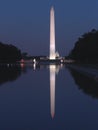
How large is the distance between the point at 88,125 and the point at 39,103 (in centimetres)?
357

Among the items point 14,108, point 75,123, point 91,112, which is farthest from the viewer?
point 14,108

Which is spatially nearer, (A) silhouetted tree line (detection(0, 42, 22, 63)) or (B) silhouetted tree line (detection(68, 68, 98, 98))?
(B) silhouetted tree line (detection(68, 68, 98, 98))

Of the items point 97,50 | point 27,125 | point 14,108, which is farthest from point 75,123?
point 97,50

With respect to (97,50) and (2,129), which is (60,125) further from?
(97,50)

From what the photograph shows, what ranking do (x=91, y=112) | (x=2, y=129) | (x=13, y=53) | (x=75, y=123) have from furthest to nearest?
(x=13, y=53) → (x=91, y=112) → (x=75, y=123) → (x=2, y=129)

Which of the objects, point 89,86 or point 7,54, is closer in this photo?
point 89,86

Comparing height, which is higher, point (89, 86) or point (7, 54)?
point (7, 54)

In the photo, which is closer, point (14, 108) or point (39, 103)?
point (14, 108)

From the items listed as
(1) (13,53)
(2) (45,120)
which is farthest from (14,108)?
(1) (13,53)

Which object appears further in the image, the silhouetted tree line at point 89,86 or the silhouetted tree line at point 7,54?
the silhouetted tree line at point 7,54

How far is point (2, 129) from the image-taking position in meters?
7.04

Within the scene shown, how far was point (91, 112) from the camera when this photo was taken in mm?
9062

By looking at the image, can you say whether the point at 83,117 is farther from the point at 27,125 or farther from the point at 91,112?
the point at 27,125

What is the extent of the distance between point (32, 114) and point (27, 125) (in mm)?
1326
